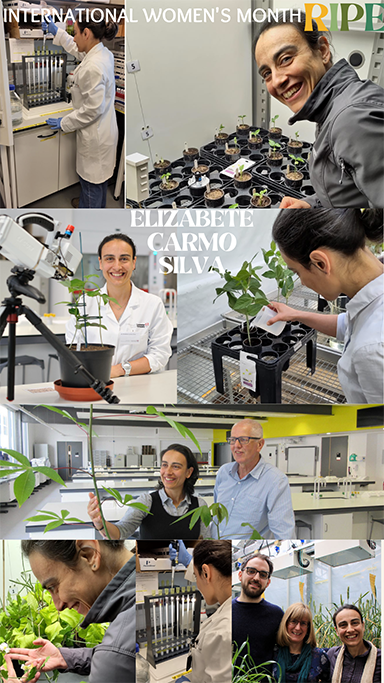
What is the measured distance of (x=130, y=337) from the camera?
2.03m

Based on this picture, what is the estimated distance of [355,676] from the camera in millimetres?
2014

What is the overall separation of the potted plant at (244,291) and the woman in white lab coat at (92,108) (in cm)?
55

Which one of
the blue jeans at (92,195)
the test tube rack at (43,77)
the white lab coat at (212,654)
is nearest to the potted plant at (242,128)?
the blue jeans at (92,195)

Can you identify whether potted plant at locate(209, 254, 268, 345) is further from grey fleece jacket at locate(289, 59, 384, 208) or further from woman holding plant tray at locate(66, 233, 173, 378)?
grey fleece jacket at locate(289, 59, 384, 208)

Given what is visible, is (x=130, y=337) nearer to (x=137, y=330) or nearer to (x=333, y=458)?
(x=137, y=330)

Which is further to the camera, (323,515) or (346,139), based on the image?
(323,515)

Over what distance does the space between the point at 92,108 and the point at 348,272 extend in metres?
1.08

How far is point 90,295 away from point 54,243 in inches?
8.5

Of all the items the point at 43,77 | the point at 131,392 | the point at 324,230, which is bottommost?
the point at 131,392

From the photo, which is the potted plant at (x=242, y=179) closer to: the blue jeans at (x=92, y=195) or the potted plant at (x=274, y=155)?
the potted plant at (x=274, y=155)

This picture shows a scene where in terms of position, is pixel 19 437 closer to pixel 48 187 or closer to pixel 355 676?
pixel 48 187

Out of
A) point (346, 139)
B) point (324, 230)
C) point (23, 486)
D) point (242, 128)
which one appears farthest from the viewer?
point (242, 128)

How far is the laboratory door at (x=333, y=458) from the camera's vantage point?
2031 mm

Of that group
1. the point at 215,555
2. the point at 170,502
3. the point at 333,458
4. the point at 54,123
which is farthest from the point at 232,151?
the point at 215,555
